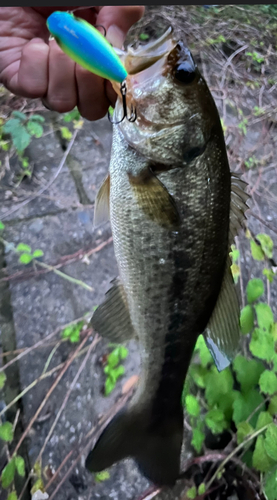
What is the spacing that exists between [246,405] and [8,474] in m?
0.73

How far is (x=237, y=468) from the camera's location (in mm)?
1129

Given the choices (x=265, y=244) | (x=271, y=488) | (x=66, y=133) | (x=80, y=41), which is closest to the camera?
(x=80, y=41)

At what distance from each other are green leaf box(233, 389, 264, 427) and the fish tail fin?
26 centimetres

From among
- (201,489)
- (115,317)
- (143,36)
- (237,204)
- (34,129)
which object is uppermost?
(143,36)

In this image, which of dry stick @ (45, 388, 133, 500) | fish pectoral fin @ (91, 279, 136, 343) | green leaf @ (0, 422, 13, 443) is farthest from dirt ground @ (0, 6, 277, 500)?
fish pectoral fin @ (91, 279, 136, 343)

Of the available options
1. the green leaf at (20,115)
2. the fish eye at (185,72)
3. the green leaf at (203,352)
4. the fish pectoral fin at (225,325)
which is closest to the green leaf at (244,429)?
the green leaf at (203,352)

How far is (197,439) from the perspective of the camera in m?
1.07

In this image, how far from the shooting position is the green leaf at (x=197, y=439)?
106 centimetres

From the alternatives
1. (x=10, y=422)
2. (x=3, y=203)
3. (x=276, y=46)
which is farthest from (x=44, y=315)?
(x=276, y=46)

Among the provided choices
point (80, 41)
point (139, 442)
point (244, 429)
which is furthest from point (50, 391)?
point (80, 41)

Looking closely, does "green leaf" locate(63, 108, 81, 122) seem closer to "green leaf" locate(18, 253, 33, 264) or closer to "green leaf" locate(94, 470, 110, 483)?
"green leaf" locate(18, 253, 33, 264)

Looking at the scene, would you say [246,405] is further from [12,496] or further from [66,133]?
[66,133]

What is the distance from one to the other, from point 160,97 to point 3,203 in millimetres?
1057

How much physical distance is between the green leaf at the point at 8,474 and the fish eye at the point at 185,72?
1.10 meters
